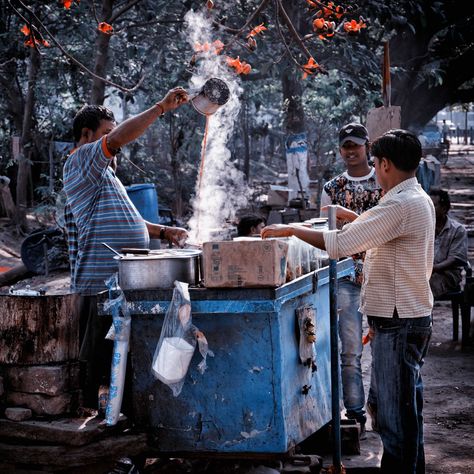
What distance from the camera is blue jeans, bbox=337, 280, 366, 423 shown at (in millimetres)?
5141

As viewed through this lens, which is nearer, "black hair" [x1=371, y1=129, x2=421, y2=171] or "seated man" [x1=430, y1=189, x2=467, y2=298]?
"black hair" [x1=371, y1=129, x2=421, y2=171]

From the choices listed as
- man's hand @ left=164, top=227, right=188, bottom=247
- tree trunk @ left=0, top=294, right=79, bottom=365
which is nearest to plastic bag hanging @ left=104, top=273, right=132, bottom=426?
tree trunk @ left=0, top=294, right=79, bottom=365

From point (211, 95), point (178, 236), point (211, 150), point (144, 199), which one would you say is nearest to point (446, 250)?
point (211, 150)

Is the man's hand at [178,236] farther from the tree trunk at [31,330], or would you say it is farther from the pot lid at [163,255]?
the tree trunk at [31,330]

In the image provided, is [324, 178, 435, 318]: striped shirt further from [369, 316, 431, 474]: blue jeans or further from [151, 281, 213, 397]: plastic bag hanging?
[151, 281, 213, 397]: plastic bag hanging

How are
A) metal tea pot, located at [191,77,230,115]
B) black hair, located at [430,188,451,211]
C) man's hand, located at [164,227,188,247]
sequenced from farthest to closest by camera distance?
1. black hair, located at [430,188,451,211]
2. man's hand, located at [164,227,188,247]
3. metal tea pot, located at [191,77,230,115]

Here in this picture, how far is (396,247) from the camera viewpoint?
12.1 feet

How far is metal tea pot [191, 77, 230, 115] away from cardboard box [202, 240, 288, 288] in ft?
3.91

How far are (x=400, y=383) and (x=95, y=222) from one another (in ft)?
6.54

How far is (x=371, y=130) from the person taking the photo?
23.7 feet

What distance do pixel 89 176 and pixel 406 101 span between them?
628 inches

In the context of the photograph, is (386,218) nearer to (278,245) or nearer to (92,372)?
(278,245)

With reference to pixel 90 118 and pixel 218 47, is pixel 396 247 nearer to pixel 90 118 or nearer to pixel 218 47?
pixel 90 118

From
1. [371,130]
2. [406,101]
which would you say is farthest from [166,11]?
[371,130]
